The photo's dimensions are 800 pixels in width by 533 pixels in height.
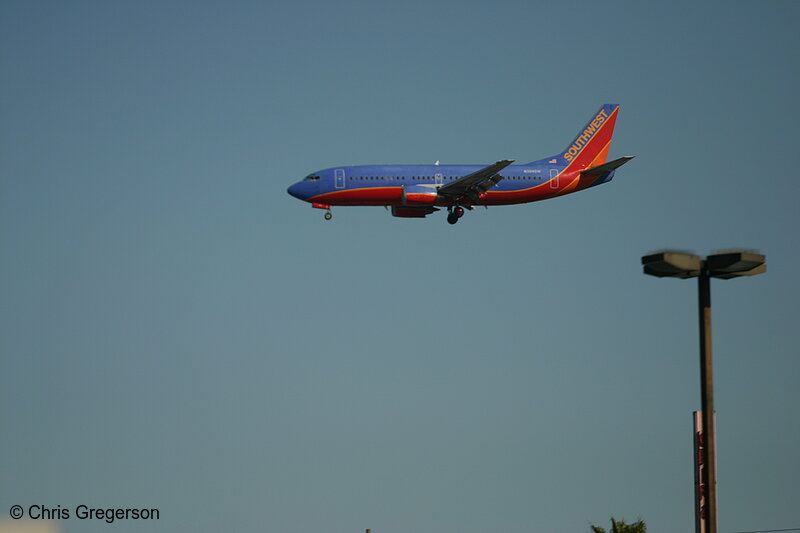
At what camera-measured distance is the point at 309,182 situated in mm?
73562

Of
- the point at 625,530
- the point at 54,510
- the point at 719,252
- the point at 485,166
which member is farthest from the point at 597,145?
the point at 719,252

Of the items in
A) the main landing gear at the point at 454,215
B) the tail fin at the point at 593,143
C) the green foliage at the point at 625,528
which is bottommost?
the green foliage at the point at 625,528

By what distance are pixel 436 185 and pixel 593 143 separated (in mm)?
16260

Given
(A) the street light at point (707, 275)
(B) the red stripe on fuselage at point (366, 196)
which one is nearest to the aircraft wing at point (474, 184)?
(B) the red stripe on fuselage at point (366, 196)

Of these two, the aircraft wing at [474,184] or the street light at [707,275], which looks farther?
the aircraft wing at [474,184]

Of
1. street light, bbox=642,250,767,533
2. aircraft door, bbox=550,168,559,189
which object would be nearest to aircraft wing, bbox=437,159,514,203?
aircraft door, bbox=550,168,559,189

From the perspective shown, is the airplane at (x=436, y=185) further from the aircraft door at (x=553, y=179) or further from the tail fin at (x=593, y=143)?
the tail fin at (x=593, y=143)

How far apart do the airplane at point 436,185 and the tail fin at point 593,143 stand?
3.47 m

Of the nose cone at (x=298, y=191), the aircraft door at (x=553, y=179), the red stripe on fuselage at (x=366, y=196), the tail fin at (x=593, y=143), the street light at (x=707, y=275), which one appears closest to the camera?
the street light at (x=707, y=275)

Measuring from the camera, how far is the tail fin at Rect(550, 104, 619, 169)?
7994 cm

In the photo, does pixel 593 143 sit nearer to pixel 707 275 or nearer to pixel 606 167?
pixel 606 167

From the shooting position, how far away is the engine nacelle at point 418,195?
234 feet

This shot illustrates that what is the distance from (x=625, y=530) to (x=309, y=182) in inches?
1197

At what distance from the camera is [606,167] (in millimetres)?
75312
